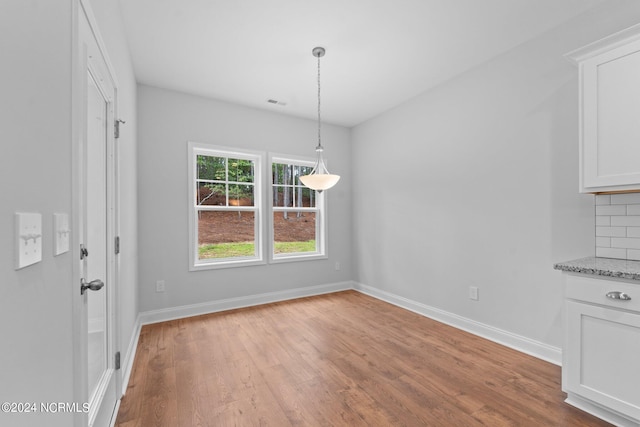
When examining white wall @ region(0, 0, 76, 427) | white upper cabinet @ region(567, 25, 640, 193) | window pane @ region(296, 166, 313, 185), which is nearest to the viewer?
white wall @ region(0, 0, 76, 427)

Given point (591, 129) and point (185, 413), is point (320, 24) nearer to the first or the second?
point (591, 129)

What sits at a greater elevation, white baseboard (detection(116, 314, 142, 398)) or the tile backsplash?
the tile backsplash

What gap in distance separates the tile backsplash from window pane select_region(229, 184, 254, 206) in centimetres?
370

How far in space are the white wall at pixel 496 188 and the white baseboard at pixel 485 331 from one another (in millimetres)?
56

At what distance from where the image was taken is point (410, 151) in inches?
151

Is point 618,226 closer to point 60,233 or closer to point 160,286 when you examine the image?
point 60,233

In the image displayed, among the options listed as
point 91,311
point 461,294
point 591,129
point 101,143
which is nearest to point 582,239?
point 591,129

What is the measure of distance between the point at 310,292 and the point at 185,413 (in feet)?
8.93

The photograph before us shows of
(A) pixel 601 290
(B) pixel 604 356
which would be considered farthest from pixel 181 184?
(B) pixel 604 356

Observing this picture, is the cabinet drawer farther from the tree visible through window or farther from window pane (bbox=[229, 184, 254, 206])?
window pane (bbox=[229, 184, 254, 206])

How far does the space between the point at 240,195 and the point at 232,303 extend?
1481 mm

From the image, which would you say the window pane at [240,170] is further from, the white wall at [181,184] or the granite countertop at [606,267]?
the granite countertop at [606,267]

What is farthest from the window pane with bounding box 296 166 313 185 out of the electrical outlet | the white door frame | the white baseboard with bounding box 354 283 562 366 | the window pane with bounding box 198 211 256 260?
the white door frame

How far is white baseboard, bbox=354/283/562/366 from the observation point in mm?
2441
